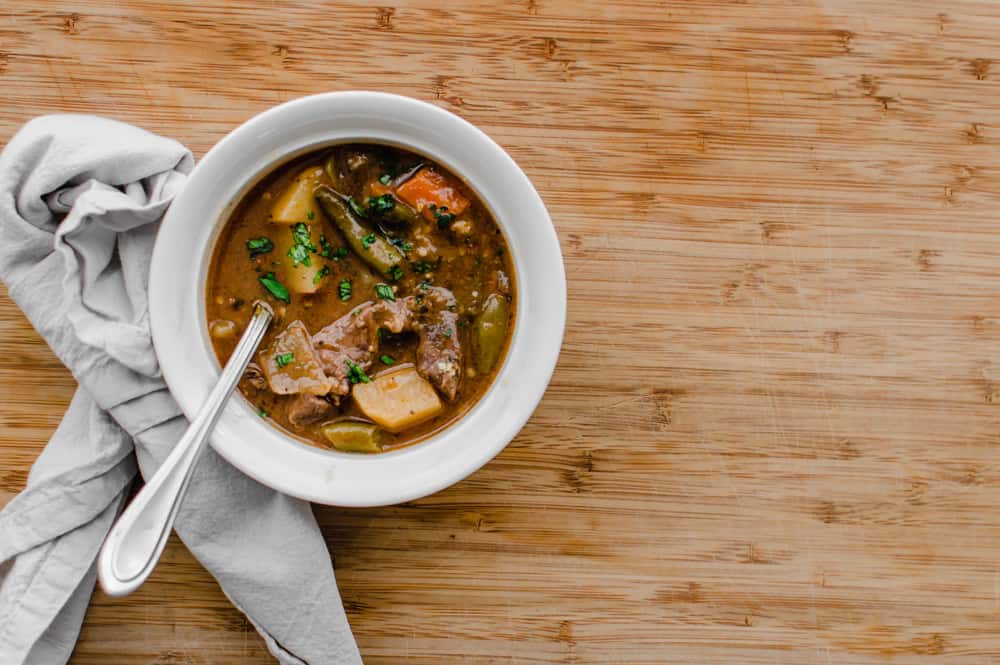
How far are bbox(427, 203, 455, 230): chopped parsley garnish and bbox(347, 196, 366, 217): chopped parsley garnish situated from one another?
0.18 metres

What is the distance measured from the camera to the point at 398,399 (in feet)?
7.25

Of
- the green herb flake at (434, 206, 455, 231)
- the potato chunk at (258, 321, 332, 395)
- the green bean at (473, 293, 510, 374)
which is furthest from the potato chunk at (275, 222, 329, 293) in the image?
the green bean at (473, 293, 510, 374)

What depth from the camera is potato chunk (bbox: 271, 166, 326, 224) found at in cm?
216

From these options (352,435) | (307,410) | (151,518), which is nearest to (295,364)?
(307,410)

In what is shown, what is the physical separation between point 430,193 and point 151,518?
3.48 feet

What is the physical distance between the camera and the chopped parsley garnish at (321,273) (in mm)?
2162

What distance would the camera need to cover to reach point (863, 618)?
2.71m

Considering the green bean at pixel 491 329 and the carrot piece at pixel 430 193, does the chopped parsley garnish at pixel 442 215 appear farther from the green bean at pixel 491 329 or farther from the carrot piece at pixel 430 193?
the green bean at pixel 491 329

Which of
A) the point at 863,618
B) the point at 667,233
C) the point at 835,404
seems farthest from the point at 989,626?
the point at 667,233

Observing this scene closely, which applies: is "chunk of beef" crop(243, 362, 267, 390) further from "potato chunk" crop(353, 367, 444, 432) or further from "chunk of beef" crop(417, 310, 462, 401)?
"chunk of beef" crop(417, 310, 462, 401)

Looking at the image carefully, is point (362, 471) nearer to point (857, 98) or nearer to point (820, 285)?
point (820, 285)

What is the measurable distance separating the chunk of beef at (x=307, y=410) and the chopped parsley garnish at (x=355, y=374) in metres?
0.09

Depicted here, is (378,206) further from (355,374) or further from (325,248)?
(355,374)

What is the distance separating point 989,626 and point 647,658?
1.18 metres
